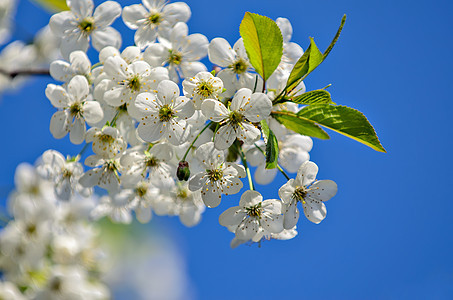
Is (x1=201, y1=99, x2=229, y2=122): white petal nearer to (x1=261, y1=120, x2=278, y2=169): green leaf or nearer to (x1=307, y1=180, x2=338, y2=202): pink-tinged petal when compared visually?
(x1=261, y1=120, x2=278, y2=169): green leaf

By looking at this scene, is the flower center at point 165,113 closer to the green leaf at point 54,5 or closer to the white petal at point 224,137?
the white petal at point 224,137

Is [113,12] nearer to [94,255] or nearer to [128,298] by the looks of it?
[94,255]

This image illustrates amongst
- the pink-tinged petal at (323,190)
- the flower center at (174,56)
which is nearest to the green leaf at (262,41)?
the flower center at (174,56)

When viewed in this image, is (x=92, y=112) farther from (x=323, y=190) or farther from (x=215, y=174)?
(x=323, y=190)

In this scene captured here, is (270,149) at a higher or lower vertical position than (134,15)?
lower

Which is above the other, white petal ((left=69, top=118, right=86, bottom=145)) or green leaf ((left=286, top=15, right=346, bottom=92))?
green leaf ((left=286, top=15, right=346, bottom=92))

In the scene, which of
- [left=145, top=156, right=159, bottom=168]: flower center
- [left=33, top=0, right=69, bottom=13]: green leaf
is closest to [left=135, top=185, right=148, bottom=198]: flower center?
[left=145, top=156, right=159, bottom=168]: flower center

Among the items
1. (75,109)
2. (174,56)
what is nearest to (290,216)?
(174,56)
